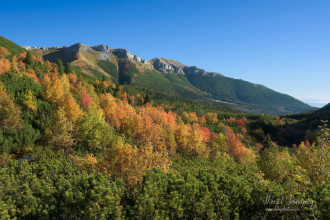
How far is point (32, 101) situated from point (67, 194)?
120ft

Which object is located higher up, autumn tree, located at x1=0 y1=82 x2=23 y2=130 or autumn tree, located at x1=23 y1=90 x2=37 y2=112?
autumn tree, located at x1=23 y1=90 x2=37 y2=112

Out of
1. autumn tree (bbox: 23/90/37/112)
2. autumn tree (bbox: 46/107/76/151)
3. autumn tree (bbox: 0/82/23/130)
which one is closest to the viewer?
autumn tree (bbox: 46/107/76/151)

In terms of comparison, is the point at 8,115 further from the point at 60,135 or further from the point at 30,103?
the point at 60,135

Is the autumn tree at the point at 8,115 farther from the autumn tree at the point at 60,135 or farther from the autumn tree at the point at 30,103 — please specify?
the autumn tree at the point at 60,135

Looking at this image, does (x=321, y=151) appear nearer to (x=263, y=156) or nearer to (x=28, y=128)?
(x=263, y=156)

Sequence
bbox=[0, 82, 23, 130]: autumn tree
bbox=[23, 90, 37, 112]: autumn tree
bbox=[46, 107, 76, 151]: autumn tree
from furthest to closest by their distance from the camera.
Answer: bbox=[23, 90, 37, 112]: autumn tree → bbox=[0, 82, 23, 130]: autumn tree → bbox=[46, 107, 76, 151]: autumn tree

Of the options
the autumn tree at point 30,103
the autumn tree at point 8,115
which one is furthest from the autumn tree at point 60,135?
the autumn tree at point 30,103

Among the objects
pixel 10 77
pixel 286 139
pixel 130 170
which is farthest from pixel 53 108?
pixel 286 139

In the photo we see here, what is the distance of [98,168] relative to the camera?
19.6 m

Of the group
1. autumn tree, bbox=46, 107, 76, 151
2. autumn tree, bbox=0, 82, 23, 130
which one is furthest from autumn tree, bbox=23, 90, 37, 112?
autumn tree, bbox=46, 107, 76, 151

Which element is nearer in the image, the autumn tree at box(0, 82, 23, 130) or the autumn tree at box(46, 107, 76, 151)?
the autumn tree at box(46, 107, 76, 151)

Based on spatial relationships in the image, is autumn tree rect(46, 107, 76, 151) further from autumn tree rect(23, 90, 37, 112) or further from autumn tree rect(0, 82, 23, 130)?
autumn tree rect(23, 90, 37, 112)

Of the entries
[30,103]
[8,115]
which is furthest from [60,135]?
[30,103]

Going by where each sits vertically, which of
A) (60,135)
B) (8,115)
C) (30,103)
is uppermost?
(30,103)
